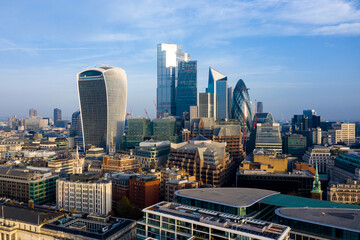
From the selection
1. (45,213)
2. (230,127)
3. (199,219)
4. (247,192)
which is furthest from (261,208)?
(230,127)

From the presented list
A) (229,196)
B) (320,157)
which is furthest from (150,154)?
(229,196)

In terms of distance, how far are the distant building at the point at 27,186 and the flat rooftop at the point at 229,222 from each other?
61.7 meters

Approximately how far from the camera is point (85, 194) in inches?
3789

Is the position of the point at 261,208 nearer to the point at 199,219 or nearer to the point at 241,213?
the point at 241,213

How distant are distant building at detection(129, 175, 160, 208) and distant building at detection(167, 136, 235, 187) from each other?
29.6m

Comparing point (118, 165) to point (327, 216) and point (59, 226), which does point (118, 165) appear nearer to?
point (59, 226)

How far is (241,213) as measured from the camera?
68562 millimetres

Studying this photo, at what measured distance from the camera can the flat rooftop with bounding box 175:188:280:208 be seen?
70.7m

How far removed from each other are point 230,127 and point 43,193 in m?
109

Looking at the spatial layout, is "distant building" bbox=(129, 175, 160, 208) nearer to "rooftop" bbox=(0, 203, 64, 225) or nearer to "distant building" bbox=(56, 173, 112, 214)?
"distant building" bbox=(56, 173, 112, 214)

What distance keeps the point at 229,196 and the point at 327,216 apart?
22.3m

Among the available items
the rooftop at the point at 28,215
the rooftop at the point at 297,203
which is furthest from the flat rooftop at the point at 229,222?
the rooftop at the point at 28,215

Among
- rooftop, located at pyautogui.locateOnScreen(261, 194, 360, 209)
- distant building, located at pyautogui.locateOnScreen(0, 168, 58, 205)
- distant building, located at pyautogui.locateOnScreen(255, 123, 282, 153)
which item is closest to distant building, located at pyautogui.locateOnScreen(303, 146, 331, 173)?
distant building, located at pyautogui.locateOnScreen(255, 123, 282, 153)

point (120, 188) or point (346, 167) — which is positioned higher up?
point (346, 167)
